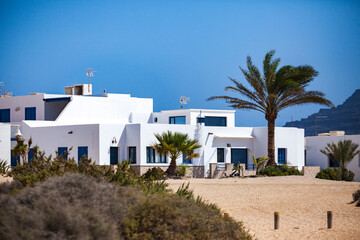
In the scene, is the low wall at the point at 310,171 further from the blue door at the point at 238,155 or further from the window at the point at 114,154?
the window at the point at 114,154

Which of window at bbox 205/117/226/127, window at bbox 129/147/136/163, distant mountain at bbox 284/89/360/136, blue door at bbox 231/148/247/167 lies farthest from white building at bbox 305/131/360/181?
distant mountain at bbox 284/89/360/136

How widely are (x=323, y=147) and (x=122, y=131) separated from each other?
1715 centimetres

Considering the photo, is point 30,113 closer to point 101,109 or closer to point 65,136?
point 101,109

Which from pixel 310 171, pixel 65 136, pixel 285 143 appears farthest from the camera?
pixel 285 143

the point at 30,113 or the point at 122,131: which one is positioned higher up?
the point at 30,113

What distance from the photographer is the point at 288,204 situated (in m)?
21.3

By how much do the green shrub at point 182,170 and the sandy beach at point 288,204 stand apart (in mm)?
3666

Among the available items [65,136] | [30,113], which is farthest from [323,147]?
[30,113]

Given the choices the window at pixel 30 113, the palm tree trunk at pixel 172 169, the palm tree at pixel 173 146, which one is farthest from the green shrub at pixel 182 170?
the window at pixel 30 113

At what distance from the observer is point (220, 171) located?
33281 millimetres

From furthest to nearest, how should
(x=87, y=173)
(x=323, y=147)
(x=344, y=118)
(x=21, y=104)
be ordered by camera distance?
(x=344, y=118), (x=323, y=147), (x=21, y=104), (x=87, y=173)

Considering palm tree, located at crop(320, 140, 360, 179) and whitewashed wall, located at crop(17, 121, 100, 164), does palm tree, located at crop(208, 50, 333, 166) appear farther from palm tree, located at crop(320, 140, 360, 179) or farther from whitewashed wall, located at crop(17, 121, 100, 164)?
whitewashed wall, located at crop(17, 121, 100, 164)

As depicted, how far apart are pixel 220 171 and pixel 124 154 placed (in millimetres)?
5669

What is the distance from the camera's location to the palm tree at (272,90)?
107 feet
